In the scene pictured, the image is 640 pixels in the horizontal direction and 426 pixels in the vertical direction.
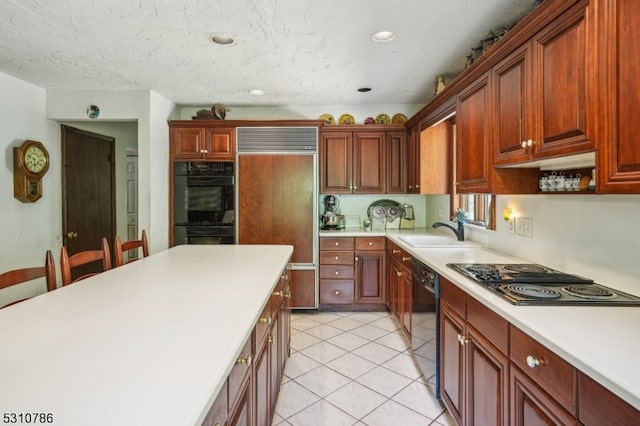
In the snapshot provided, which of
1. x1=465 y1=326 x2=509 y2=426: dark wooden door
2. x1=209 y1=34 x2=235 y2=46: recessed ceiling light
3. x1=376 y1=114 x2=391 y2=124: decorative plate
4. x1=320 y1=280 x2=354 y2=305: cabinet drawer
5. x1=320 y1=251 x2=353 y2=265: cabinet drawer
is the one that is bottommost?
x1=320 y1=280 x2=354 y2=305: cabinet drawer

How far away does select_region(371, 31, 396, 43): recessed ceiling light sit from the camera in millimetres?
2381

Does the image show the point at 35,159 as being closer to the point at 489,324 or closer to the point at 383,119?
the point at 383,119

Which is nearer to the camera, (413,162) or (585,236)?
(585,236)

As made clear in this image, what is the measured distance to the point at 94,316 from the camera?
1.19m

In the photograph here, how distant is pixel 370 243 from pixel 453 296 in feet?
6.58

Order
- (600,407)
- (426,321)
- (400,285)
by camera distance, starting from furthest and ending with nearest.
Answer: (400,285) → (426,321) → (600,407)

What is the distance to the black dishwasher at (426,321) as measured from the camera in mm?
2141

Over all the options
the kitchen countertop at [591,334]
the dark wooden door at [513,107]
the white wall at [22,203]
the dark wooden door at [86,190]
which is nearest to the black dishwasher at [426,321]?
the kitchen countertop at [591,334]

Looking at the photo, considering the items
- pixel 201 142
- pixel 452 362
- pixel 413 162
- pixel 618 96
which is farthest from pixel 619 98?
pixel 201 142

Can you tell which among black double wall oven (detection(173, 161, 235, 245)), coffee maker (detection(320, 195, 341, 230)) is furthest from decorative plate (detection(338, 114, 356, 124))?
black double wall oven (detection(173, 161, 235, 245))

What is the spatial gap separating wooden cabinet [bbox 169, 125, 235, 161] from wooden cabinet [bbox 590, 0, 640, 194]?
3341 mm

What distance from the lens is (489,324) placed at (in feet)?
4.66

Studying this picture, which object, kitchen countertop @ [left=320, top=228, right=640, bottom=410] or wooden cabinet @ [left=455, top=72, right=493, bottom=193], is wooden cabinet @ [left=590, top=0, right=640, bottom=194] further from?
wooden cabinet @ [left=455, top=72, right=493, bottom=193]

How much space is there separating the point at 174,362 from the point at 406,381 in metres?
2.04
